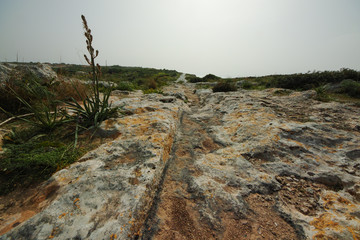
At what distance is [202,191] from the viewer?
1.65 m

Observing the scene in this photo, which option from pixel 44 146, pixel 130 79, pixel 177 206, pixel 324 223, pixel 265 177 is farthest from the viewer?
pixel 130 79

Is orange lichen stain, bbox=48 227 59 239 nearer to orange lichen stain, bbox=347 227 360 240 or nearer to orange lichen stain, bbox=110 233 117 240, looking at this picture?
orange lichen stain, bbox=110 233 117 240

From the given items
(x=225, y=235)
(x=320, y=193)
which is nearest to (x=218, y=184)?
(x=225, y=235)

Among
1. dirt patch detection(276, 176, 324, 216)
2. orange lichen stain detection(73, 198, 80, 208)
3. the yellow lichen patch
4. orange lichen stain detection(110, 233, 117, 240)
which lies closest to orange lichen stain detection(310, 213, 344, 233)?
the yellow lichen patch

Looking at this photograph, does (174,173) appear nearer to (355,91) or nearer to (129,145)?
(129,145)

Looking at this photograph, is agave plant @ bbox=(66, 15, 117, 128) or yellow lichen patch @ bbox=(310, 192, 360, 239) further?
agave plant @ bbox=(66, 15, 117, 128)

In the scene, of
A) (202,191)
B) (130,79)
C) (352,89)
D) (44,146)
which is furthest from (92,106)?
(130,79)

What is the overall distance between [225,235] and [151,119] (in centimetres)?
228

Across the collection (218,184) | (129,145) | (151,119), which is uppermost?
(151,119)

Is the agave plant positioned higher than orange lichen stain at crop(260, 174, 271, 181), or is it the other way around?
the agave plant

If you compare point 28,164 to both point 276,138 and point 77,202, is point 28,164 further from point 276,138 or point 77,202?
point 276,138

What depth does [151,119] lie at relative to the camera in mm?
3053

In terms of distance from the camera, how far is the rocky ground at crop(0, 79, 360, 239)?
45.9 inches

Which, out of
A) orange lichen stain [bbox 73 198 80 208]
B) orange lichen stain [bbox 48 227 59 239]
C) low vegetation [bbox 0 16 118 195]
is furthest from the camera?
low vegetation [bbox 0 16 118 195]
